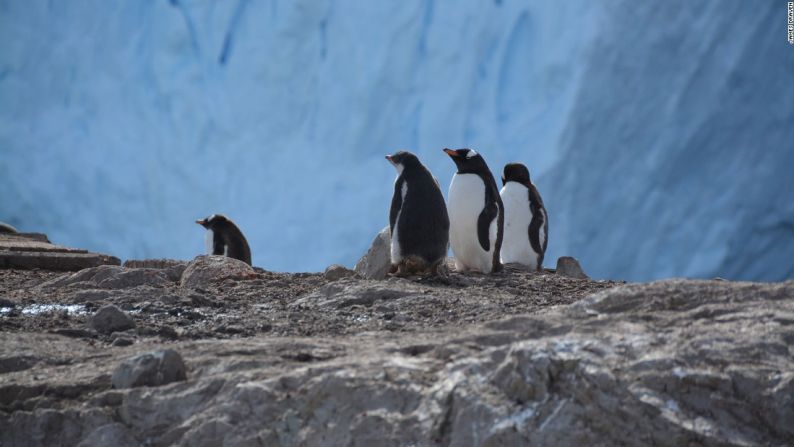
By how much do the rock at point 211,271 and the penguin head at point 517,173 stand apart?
8.17 ft

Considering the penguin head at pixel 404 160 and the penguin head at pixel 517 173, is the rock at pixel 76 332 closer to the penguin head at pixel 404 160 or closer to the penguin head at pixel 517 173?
the penguin head at pixel 404 160

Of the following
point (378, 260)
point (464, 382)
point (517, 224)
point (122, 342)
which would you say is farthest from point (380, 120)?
point (464, 382)

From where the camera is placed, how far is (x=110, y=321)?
9.42ft

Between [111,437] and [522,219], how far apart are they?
5.00 metres

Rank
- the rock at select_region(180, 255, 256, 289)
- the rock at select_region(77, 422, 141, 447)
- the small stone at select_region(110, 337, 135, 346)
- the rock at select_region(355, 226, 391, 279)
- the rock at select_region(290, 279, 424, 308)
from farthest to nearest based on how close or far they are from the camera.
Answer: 1. the rock at select_region(355, 226, 391, 279)
2. the rock at select_region(180, 255, 256, 289)
3. the rock at select_region(290, 279, 424, 308)
4. the small stone at select_region(110, 337, 135, 346)
5. the rock at select_region(77, 422, 141, 447)

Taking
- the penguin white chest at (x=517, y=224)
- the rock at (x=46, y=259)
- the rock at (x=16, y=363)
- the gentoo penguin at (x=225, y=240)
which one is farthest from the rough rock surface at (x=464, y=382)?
the gentoo penguin at (x=225, y=240)

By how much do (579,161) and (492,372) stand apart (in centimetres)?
876

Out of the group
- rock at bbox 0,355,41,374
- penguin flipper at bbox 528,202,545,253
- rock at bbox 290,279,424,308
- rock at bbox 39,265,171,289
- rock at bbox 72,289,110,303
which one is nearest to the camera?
rock at bbox 0,355,41,374

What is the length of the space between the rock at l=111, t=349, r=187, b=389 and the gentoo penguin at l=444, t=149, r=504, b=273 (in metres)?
3.49

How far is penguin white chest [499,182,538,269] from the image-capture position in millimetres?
6883

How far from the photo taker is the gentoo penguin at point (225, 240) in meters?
8.61

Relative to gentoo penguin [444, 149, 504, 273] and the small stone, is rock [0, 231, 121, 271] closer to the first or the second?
gentoo penguin [444, 149, 504, 273]

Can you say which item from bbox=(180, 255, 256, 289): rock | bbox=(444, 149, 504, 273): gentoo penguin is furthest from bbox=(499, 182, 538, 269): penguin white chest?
bbox=(180, 255, 256, 289): rock

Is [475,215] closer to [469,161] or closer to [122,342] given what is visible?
[469,161]
